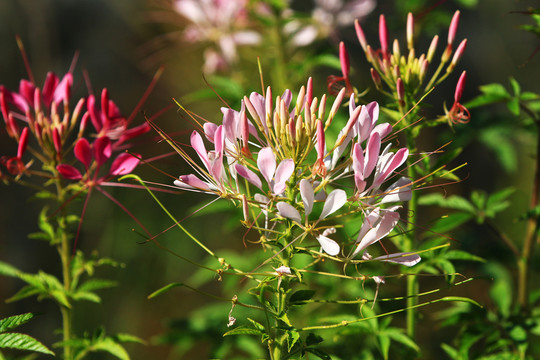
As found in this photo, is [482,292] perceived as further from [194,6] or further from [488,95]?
[194,6]

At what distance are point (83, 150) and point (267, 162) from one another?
1.34 ft

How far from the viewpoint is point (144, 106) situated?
2.87 metres

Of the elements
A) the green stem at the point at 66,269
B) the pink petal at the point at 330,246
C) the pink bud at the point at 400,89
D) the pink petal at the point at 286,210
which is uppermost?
the pink bud at the point at 400,89

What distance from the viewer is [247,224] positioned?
0.73 meters

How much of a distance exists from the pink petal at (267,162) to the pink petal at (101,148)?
1.27ft

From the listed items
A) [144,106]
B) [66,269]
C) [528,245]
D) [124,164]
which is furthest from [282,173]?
[144,106]

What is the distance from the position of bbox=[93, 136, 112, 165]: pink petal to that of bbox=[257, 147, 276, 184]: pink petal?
1.27 feet

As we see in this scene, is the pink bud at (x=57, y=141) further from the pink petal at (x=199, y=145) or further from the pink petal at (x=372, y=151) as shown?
the pink petal at (x=372, y=151)

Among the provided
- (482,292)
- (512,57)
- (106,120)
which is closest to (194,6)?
(106,120)

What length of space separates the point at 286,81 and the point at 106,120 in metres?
0.62

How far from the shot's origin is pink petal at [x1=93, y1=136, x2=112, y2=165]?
0.95 meters

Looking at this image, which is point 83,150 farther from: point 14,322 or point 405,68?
point 405,68

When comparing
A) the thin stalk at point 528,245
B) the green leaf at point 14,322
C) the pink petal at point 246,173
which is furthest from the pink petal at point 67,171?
→ the thin stalk at point 528,245

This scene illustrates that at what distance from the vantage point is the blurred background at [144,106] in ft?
8.13
